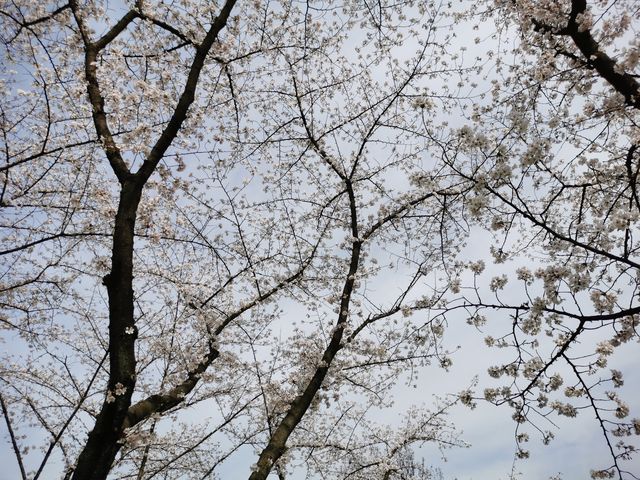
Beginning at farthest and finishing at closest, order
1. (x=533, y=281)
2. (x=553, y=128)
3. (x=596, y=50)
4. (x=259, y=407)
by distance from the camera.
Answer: (x=259, y=407)
(x=596, y=50)
(x=553, y=128)
(x=533, y=281)

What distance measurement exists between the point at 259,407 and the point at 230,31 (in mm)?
7401

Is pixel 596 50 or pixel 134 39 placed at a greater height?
pixel 134 39

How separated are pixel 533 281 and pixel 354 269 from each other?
3681mm

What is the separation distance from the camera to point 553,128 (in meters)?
4.82

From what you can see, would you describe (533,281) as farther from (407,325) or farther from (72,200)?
(72,200)

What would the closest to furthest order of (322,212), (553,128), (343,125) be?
(553,128) < (343,125) < (322,212)

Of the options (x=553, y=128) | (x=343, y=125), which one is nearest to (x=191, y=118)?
(x=343, y=125)

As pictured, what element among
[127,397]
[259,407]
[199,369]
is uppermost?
[259,407]

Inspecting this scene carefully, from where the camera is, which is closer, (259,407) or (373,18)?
(373,18)

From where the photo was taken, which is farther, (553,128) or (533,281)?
(553,128)

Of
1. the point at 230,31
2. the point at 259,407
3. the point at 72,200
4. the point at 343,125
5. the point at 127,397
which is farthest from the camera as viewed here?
the point at 259,407

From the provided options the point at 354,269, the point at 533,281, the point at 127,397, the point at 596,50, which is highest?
the point at 596,50

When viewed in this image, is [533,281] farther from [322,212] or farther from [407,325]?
[322,212]

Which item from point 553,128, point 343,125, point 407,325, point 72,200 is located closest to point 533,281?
point 553,128
